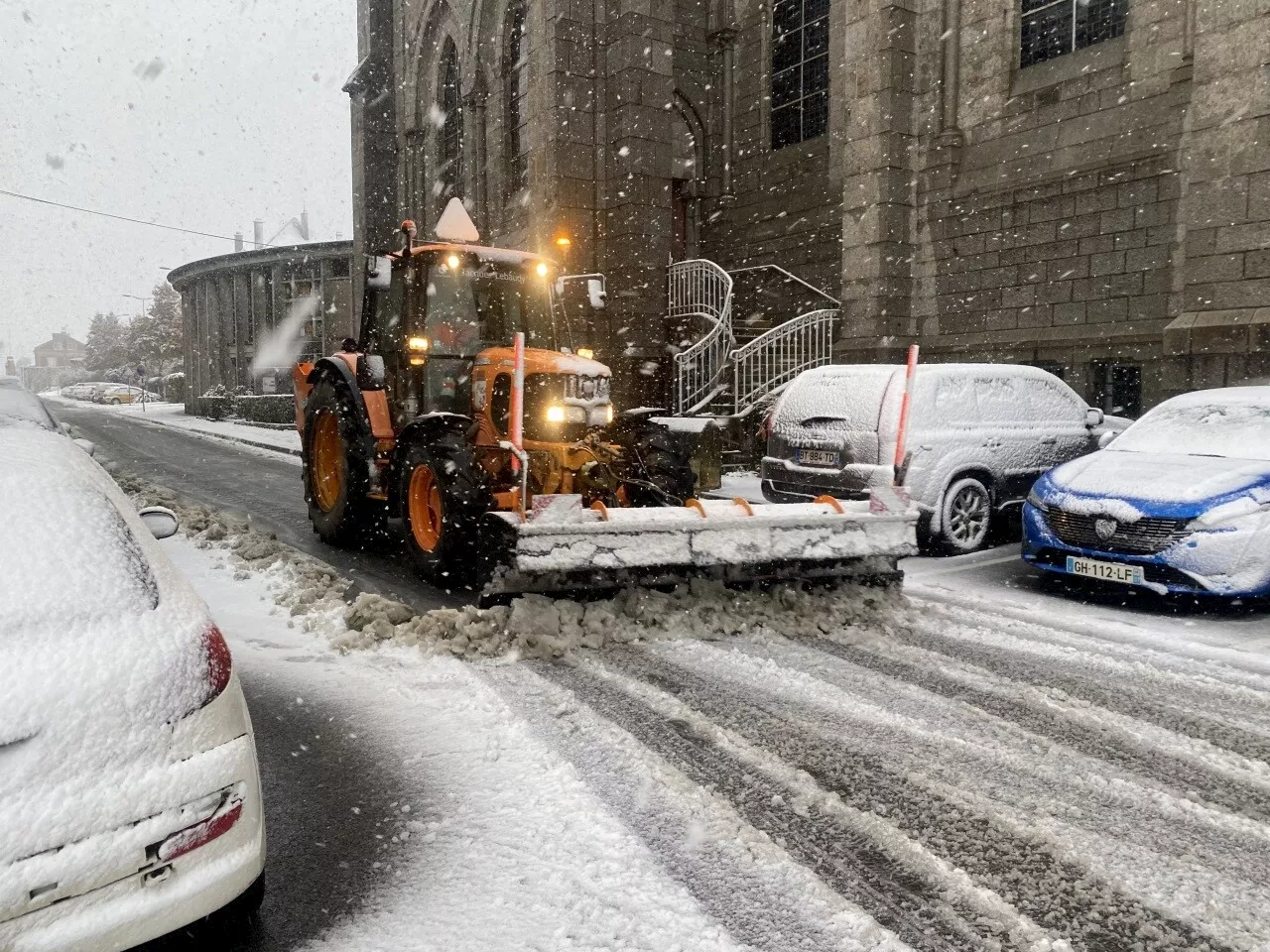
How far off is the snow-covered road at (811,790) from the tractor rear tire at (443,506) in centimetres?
106

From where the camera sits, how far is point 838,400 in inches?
336

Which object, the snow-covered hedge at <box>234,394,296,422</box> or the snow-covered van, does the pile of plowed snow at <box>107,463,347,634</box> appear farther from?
the snow-covered hedge at <box>234,394,296,422</box>

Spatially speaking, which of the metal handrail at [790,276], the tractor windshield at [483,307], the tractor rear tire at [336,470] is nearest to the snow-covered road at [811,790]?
the tractor rear tire at [336,470]

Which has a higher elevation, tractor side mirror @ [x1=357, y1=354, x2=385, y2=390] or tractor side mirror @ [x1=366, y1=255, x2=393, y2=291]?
tractor side mirror @ [x1=366, y1=255, x2=393, y2=291]

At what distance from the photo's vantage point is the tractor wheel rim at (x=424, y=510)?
6.82m

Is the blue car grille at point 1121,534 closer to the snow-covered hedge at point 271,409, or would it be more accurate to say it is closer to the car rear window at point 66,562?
the car rear window at point 66,562

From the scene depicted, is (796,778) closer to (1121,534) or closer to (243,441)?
(1121,534)

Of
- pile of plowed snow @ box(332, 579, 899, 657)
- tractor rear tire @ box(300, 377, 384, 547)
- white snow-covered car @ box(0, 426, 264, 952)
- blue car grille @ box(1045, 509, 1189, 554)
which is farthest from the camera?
tractor rear tire @ box(300, 377, 384, 547)

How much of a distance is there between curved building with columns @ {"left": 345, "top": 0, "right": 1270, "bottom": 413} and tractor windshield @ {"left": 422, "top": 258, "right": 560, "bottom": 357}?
27.1 ft

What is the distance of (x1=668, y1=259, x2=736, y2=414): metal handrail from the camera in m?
15.2

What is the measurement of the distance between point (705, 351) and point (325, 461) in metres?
7.92

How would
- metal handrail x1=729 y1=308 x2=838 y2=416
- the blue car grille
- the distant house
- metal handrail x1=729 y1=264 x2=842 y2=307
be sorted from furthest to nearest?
the distant house
metal handrail x1=729 y1=264 x2=842 y2=307
metal handrail x1=729 y1=308 x2=838 y2=416
the blue car grille

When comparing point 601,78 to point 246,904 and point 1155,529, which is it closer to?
point 1155,529

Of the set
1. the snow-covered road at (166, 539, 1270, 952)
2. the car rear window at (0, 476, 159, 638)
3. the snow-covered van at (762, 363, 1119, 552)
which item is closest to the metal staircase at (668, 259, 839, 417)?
the snow-covered van at (762, 363, 1119, 552)
